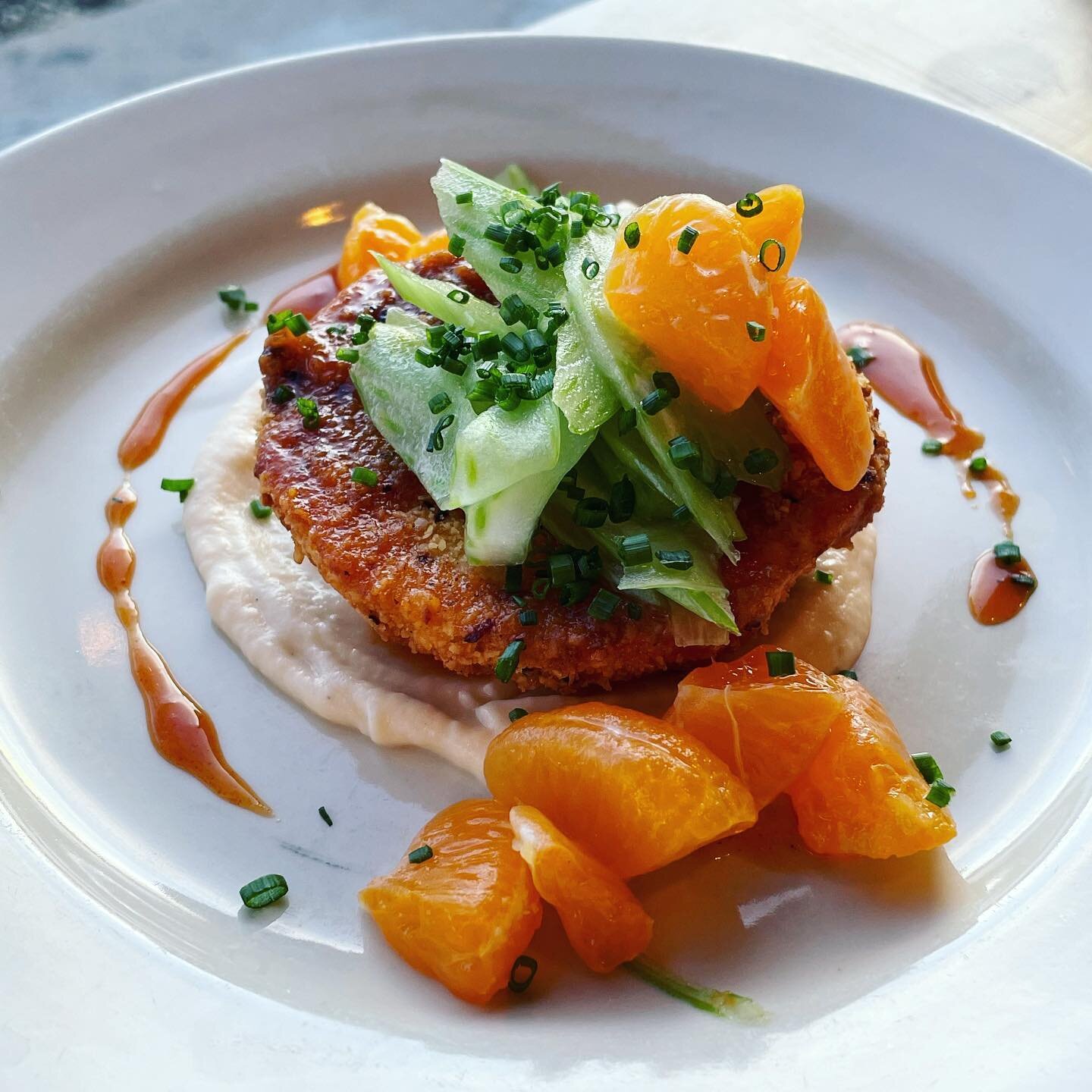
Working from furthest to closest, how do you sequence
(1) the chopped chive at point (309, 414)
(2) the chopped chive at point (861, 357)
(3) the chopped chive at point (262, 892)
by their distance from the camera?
(2) the chopped chive at point (861, 357) < (1) the chopped chive at point (309, 414) < (3) the chopped chive at point (262, 892)

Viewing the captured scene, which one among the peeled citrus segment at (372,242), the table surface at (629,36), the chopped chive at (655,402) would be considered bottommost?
the chopped chive at (655,402)

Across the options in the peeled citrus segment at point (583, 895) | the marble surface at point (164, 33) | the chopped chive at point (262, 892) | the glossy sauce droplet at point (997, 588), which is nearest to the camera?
the peeled citrus segment at point (583, 895)

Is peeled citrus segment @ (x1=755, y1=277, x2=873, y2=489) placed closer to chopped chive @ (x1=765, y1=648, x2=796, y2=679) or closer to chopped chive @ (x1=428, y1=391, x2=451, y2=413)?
chopped chive @ (x1=765, y1=648, x2=796, y2=679)

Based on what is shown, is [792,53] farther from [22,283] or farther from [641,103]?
[22,283]

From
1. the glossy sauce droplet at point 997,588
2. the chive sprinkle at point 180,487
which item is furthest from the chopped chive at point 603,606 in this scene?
the chive sprinkle at point 180,487

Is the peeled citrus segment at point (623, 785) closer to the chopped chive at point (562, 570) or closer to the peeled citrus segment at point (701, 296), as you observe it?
the chopped chive at point (562, 570)

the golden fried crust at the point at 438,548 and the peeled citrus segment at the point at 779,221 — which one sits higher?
the peeled citrus segment at the point at 779,221

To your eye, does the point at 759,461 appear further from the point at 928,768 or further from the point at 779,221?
the point at 928,768

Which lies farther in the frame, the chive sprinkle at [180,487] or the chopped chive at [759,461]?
the chive sprinkle at [180,487]
